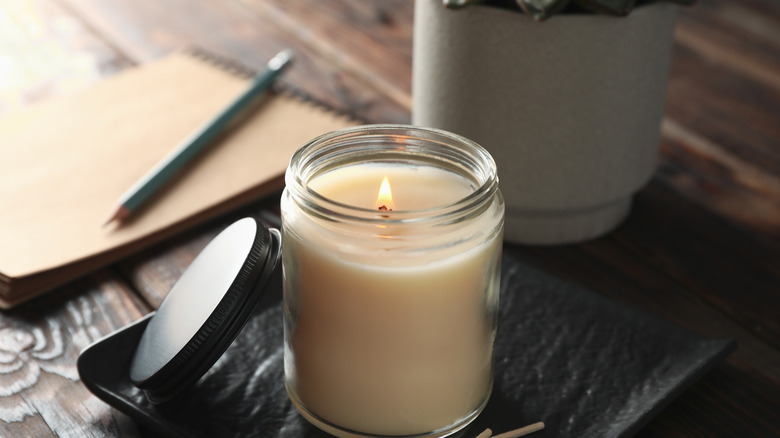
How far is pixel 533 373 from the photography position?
48 cm

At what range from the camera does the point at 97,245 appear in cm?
59

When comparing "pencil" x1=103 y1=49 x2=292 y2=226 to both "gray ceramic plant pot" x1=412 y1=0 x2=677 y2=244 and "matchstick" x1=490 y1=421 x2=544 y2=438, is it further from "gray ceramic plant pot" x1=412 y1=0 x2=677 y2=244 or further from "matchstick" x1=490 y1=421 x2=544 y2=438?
"matchstick" x1=490 y1=421 x2=544 y2=438

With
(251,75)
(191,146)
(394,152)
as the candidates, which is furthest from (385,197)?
(251,75)

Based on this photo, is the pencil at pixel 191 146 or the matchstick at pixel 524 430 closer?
the matchstick at pixel 524 430

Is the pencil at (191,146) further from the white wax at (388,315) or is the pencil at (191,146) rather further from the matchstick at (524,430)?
the matchstick at (524,430)

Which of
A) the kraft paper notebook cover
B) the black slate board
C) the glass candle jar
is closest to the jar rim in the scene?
the glass candle jar

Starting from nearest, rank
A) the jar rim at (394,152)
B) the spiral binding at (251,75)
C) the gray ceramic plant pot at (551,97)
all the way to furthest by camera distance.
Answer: the jar rim at (394,152) → the gray ceramic plant pot at (551,97) → the spiral binding at (251,75)

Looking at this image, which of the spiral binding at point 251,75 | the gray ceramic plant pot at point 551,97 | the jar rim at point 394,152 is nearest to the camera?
the jar rim at point 394,152

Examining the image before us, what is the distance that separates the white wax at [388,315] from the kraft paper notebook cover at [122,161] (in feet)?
0.73

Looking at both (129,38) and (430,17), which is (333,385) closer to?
(430,17)

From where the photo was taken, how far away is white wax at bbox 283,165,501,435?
1.28 feet

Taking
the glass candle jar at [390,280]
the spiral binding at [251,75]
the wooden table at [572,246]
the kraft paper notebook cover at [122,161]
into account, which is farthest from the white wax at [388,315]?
the spiral binding at [251,75]

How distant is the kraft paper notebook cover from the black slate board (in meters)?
0.12

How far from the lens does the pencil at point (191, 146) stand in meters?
0.63
